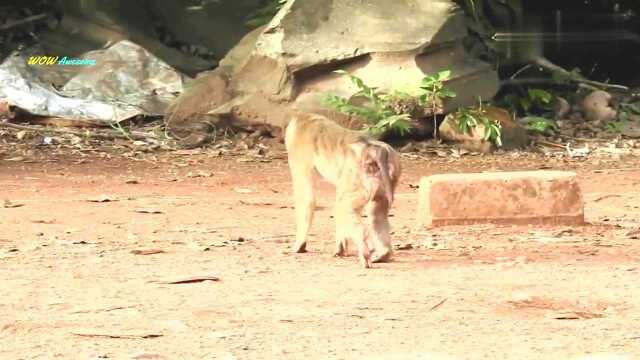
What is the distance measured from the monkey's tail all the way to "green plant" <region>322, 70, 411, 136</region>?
639 cm

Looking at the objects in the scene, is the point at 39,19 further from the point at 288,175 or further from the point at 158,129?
the point at 288,175

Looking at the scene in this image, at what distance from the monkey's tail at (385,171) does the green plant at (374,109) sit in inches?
251

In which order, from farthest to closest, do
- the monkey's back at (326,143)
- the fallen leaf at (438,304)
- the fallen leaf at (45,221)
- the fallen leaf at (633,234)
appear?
the fallen leaf at (45,221) < the fallen leaf at (633,234) < the monkey's back at (326,143) < the fallen leaf at (438,304)

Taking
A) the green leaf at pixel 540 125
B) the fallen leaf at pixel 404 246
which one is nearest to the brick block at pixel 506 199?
the fallen leaf at pixel 404 246

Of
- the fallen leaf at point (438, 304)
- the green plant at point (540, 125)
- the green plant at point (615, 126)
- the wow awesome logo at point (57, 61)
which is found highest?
the wow awesome logo at point (57, 61)

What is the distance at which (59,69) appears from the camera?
16.0 metres

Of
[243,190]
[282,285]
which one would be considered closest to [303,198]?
[282,285]

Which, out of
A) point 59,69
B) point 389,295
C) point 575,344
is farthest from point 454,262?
point 59,69

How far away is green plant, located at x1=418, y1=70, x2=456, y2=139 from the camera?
46.4ft

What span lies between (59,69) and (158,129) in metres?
2.14

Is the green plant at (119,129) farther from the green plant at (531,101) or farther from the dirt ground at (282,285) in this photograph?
the green plant at (531,101)

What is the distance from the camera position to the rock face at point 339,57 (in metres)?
14.4

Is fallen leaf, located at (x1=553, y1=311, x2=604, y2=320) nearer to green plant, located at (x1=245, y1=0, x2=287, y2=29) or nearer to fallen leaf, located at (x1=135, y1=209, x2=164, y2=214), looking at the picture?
fallen leaf, located at (x1=135, y1=209, x2=164, y2=214)

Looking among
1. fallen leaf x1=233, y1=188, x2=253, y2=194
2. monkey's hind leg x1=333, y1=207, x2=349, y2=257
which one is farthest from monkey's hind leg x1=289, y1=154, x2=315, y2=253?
fallen leaf x1=233, y1=188, x2=253, y2=194
